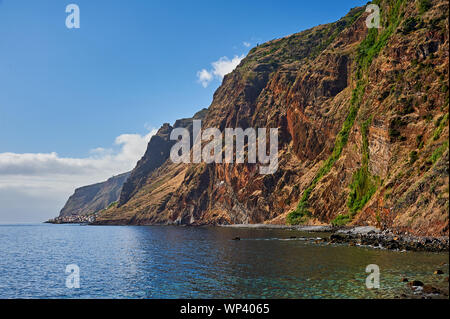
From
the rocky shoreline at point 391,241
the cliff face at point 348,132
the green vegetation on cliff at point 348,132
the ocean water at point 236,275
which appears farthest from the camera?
the green vegetation on cliff at point 348,132

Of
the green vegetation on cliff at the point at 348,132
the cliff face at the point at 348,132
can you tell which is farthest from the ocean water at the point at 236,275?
the green vegetation on cliff at the point at 348,132

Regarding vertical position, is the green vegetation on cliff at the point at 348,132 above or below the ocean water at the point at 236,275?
above

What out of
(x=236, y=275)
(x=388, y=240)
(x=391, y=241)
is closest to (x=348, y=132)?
(x=388, y=240)

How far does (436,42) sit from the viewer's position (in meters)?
69.2

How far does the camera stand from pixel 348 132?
106875 millimetres

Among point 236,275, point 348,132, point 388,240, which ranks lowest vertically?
point 236,275

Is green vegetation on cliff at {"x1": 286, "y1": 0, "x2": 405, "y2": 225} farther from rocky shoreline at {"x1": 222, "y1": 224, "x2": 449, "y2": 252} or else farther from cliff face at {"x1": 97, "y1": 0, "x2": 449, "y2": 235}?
rocky shoreline at {"x1": 222, "y1": 224, "x2": 449, "y2": 252}

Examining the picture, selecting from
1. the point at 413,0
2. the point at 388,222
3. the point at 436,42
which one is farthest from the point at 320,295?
the point at 413,0

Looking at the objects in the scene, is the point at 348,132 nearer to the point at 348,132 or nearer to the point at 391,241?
the point at 348,132

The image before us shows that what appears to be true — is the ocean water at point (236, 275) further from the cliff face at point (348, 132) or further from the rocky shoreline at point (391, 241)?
the cliff face at point (348, 132)

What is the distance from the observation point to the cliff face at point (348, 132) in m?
62.6
